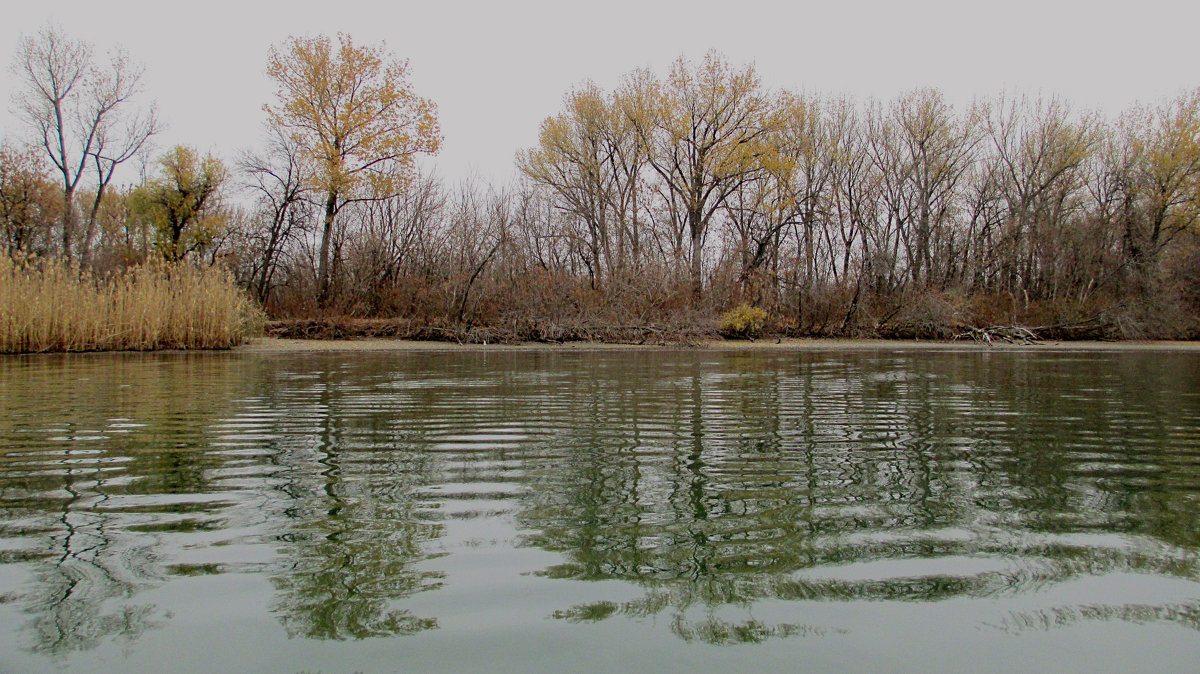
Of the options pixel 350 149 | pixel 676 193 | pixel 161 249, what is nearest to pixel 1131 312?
pixel 676 193

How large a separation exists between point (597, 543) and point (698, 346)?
22.8 meters

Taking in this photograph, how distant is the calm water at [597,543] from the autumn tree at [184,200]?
34.7 meters

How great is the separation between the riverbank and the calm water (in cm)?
1563

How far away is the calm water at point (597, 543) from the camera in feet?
7.07

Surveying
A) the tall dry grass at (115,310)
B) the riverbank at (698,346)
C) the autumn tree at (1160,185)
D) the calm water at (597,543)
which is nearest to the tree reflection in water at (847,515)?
the calm water at (597,543)

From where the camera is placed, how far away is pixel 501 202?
31031 mm

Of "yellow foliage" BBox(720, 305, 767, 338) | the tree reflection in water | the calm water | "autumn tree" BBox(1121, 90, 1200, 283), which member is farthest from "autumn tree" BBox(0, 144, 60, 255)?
"autumn tree" BBox(1121, 90, 1200, 283)

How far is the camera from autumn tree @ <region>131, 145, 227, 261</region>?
123ft

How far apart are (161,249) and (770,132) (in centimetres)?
3090

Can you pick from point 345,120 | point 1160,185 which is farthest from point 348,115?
point 1160,185

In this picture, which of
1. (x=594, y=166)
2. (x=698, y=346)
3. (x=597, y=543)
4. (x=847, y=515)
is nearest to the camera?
(x=597, y=543)

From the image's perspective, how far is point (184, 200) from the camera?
124 ft

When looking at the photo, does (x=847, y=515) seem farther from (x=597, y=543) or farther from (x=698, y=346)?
(x=698, y=346)

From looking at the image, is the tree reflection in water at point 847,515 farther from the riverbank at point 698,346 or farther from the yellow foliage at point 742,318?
the yellow foliage at point 742,318
